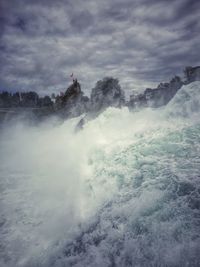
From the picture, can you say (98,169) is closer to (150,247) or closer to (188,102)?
(150,247)

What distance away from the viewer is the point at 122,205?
5.66m

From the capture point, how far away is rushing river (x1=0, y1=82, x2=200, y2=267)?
175 inches

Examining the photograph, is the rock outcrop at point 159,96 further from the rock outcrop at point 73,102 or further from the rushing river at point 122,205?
the rushing river at point 122,205

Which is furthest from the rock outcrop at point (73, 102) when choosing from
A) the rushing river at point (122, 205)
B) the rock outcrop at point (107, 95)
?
the rushing river at point (122, 205)

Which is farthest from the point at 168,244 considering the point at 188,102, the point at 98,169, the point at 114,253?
the point at 188,102

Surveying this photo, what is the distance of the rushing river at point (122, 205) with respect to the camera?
444 centimetres

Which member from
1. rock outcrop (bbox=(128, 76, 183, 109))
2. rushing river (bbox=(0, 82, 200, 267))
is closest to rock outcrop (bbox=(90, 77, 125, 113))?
rock outcrop (bbox=(128, 76, 183, 109))

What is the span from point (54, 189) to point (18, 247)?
3.45m

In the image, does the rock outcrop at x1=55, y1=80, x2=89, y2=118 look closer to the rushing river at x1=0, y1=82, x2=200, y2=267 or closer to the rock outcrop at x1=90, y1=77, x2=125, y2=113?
the rock outcrop at x1=90, y1=77, x2=125, y2=113

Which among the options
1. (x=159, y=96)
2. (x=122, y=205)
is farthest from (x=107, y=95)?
(x=122, y=205)

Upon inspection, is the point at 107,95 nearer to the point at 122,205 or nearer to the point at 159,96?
the point at 159,96

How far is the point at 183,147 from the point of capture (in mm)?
7242

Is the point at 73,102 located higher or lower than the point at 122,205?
higher

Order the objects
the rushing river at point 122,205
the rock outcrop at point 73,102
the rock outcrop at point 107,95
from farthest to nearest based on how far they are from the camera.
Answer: the rock outcrop at point 73,102 < the rock outcrop at point 107,95 < the rushing river at point 122,205
